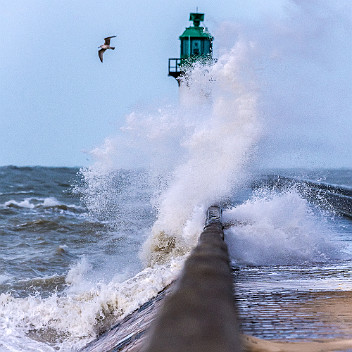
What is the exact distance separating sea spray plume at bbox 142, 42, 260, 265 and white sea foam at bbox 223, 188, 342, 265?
7.06 ft

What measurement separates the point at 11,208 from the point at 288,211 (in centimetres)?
1481

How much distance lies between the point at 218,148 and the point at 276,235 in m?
5.81

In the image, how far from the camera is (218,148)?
11148mm

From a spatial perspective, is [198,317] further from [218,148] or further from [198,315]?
[218,148]

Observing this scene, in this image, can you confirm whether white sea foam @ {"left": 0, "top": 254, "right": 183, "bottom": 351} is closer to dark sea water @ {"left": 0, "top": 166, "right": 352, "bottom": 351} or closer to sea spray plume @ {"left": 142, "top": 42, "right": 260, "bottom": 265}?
dark sea water @ {"left": 0, "top": 166, "right": 352, "bottom": 351}

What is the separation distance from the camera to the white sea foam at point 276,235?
504 centimetres

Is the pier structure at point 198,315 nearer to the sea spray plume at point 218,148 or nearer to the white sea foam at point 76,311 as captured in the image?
the white sea foam at point 76,311

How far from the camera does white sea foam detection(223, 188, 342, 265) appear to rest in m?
5.04

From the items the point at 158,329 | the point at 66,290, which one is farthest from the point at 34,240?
the point at 158,329

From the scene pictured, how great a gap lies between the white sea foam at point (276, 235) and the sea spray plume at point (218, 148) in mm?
2151

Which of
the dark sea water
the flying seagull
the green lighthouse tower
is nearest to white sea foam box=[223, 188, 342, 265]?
the dark sea water

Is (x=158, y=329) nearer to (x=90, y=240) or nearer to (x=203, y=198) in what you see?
(x=203, y=198)

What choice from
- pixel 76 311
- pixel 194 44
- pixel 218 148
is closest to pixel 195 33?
pixel 194 44

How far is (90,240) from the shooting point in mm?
12195
